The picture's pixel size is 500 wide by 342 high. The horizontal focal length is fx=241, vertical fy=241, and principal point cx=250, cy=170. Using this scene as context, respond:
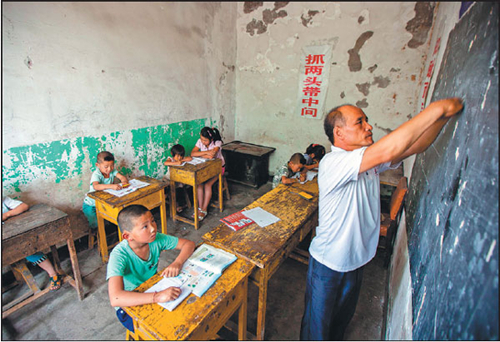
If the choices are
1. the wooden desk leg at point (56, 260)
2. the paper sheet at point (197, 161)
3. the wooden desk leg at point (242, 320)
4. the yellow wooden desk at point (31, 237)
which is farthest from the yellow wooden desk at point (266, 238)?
the wooden desk leg at point (56, 260)

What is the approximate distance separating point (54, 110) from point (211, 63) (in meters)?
2.73

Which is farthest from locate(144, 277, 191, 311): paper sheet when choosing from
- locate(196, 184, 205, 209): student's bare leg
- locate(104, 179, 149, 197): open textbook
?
locate(196, 184, 205, 209): student's bare leg

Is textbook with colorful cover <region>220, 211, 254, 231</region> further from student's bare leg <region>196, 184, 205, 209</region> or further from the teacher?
student's bare leg <region>196, 184, 205, 209</region>

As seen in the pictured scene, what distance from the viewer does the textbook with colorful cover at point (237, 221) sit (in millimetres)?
1832

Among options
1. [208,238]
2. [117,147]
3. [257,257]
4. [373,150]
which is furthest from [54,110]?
[373,150]

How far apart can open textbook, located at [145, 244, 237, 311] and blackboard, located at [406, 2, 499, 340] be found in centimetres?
95

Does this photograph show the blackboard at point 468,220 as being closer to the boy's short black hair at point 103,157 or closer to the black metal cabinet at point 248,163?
the boy's short black hair at point 103,157

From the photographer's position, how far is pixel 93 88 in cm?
284

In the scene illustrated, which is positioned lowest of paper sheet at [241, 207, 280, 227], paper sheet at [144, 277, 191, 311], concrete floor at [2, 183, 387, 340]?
concrete floor at [2, 183, 387, 340]

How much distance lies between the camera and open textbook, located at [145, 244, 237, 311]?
49.6 inches

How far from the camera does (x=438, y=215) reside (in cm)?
93

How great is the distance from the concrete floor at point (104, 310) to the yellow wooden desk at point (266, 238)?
354 mm

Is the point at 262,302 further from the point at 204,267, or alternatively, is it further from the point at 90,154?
the point at 90,154

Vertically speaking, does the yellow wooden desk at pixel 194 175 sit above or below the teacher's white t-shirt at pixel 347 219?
below
